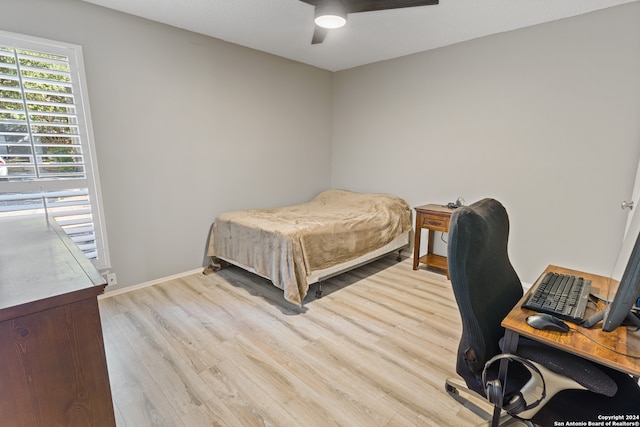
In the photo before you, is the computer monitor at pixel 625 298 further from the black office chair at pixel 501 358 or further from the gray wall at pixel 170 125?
the gray wall at pixel 170 125

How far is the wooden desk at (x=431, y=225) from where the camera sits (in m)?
3.20

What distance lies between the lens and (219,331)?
2295 mm

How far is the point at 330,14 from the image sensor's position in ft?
7.14

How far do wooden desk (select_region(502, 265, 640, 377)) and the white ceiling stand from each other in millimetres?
2491

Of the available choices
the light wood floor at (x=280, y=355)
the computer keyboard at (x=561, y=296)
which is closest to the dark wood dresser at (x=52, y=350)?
the light wood floor at (x=280, y=355)

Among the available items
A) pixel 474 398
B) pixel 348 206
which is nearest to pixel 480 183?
pixel 348 206

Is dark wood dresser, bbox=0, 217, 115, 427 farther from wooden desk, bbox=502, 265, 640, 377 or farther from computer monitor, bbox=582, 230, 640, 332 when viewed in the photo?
computer monitor, bbox=582, 230, 640, 332

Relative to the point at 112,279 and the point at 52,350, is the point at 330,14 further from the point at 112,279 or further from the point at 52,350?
the point at 112,279

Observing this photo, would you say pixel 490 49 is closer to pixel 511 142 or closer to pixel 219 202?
pixel 511 142

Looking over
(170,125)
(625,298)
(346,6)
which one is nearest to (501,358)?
(625,298)

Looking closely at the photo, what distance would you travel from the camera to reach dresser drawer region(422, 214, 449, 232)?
3186 millimetres

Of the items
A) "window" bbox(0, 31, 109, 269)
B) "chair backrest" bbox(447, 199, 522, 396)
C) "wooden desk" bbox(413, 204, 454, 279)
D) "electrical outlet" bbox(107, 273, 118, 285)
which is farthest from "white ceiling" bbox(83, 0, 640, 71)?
"electrical outlet" bbox(107, 273, 118, 285)

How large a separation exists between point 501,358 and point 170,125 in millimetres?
3233

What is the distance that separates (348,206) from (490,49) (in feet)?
7.57
